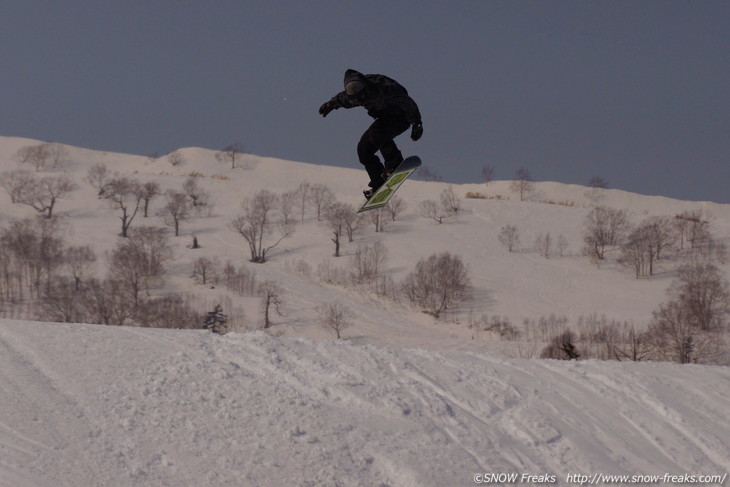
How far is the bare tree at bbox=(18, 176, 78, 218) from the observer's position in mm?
63200

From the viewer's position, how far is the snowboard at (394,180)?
31.7 ft

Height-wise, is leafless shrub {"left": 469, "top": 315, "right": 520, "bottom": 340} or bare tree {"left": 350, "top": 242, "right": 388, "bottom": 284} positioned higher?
bare tree {"left": 350, "top": 242, "right": 388, "bottom": 284}

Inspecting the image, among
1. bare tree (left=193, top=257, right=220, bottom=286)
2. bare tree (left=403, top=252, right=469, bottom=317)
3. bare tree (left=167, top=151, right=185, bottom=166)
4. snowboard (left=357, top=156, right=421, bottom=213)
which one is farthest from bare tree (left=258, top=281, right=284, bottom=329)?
bare tree (left=167, top=151, right=185, bottom=166)

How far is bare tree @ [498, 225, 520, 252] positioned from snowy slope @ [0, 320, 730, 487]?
4349cm

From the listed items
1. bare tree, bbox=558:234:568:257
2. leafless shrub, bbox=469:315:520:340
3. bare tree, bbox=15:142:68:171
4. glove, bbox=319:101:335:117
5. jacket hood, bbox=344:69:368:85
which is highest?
bare tree, bbox=15:142:68:171

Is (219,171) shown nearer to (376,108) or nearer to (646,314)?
(646,314)

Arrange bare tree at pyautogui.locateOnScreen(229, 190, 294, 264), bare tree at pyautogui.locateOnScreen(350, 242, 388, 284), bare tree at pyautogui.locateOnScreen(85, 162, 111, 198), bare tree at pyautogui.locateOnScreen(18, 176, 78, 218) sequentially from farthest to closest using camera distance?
1. bare tree at pyautogui.locateOnScreen(85, 162, 111, 198)
2. bare tree at pyautogui.locateOnScreen(18, 176, 78, 218)
3. bare tree at pyautogui.locateOnScreen(229, 190, 294, 264)
4. bare tree at pyautogui.locateOnScreen(350, 242, 388, 284)

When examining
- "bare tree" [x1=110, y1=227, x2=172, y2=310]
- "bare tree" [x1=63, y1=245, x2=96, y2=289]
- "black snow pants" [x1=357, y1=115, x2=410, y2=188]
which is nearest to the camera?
"black snow pants" [x1=357, y1=115, x2=410, y2=188]

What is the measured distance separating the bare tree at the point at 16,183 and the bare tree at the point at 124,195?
7096 mm

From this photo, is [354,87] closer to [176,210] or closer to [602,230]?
[602,230]

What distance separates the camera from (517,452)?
1062cm

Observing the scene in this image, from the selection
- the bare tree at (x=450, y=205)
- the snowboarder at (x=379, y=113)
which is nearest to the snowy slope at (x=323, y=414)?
the snowboarder at (x=379, y=113)

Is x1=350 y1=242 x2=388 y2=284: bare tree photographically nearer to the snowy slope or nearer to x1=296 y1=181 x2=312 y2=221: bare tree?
x1=296 y1=181 x2=312 y2=221: bare tree

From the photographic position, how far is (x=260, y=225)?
59938 millimetres
